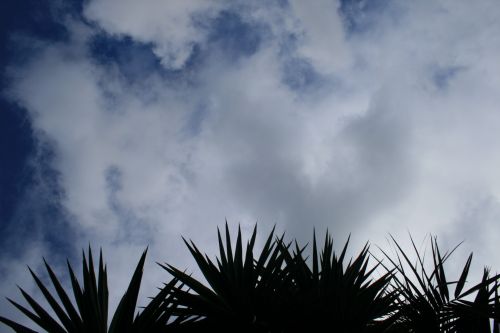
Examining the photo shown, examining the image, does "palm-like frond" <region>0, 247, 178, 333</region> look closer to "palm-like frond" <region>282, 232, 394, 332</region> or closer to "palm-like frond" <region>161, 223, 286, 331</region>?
"palm-like frond" <region>161, 223, 286, 331</region>

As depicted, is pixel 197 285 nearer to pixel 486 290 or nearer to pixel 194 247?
pixel 194 247

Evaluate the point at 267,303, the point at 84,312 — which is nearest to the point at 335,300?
the point at 267,303

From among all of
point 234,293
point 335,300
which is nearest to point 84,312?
point 234,293

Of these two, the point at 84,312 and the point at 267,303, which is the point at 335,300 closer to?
the point at 267,303

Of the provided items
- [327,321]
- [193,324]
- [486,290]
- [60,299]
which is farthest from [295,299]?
[486,290]

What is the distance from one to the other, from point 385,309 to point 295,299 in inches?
53.2

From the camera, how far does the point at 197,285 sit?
4266mm

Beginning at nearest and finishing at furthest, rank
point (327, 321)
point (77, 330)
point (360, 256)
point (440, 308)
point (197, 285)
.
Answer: point (77, 330) → point (327, 321) → point (197, 285) → point (440, 308) → point (360, 256)

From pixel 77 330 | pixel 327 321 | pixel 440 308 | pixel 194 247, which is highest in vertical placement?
pixel 194 247

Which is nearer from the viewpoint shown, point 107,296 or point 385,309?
point 107,296

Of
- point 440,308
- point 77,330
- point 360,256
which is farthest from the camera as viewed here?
point 360,256

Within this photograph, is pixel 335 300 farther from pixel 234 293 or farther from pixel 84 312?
pixel 84 312

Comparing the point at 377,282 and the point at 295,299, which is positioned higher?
the point at 377,282

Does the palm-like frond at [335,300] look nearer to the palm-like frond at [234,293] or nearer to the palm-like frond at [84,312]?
the palm-like frond at [234,293]
